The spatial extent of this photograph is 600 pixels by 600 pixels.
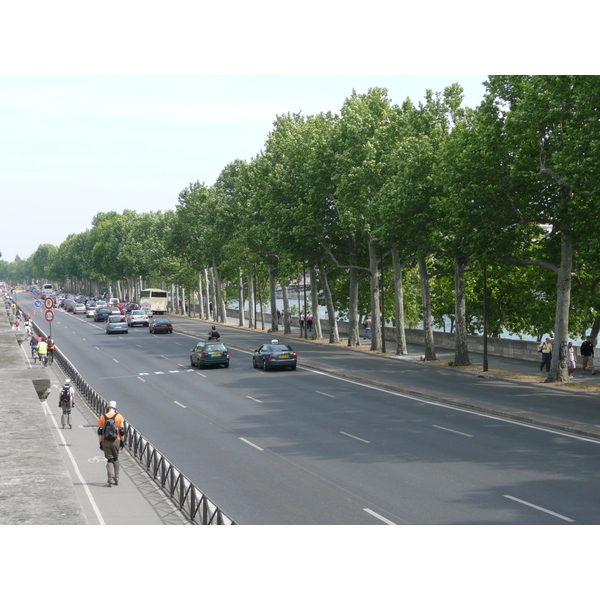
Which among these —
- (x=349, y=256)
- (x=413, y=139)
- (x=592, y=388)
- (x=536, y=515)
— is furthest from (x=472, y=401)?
(x=349, y=256)

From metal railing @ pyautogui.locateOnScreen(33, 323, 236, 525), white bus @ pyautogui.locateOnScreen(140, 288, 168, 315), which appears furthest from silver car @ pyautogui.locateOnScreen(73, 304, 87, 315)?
metal railing @ pyautogui.locateOnScreen(33, 323, 236, 525)

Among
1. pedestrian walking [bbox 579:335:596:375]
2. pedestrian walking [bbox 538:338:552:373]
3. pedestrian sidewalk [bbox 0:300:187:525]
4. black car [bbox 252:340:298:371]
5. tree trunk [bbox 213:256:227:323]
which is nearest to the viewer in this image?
pedestrian sidewalk [bbox 0:300:187:525]

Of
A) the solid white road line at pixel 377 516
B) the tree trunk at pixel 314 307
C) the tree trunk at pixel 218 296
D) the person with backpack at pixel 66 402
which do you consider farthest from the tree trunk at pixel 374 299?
the tree trunk at pixel 218 296

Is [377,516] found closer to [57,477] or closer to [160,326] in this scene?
[57,477]

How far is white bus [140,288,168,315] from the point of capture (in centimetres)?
10787

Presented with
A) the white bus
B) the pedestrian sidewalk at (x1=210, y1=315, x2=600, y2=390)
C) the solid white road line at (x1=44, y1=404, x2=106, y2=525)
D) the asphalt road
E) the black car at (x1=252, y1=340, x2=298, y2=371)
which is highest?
the white bus

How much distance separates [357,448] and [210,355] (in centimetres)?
1961

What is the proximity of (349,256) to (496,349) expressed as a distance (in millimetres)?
12946

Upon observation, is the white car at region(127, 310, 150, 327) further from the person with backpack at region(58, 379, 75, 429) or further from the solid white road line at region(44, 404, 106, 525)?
the person with backpack at region(58, 379, 75, 429)

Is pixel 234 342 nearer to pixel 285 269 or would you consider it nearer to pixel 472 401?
pixel 285 269

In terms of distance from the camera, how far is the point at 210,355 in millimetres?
37531

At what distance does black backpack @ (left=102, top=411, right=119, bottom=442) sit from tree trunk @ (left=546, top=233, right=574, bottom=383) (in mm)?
20061

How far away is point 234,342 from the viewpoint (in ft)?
178

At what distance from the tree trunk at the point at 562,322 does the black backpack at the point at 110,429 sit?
790 inches
